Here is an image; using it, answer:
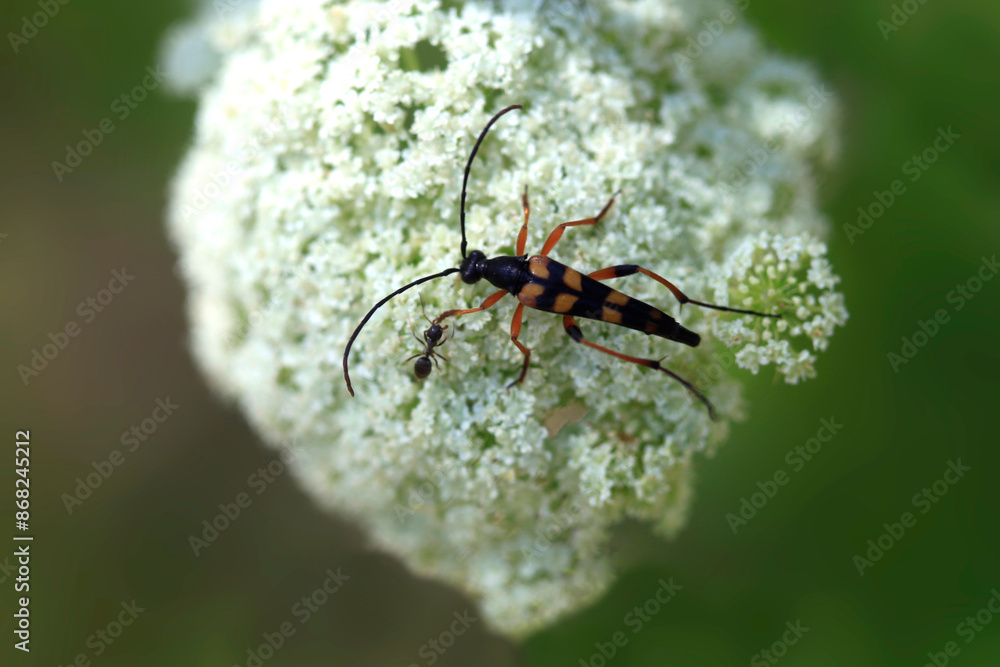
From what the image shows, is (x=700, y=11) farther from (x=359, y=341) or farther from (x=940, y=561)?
(x=940, y=561)

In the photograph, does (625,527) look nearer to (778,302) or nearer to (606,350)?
(606,350)

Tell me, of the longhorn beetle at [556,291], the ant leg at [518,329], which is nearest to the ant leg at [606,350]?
the longhorn beetle at [556,291]

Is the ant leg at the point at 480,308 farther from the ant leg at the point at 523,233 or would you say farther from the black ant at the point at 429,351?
the ant leg at the point at 523,233

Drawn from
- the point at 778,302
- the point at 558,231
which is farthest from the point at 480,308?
the point at 778,302

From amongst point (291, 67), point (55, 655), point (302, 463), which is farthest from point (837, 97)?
point (55, 655)

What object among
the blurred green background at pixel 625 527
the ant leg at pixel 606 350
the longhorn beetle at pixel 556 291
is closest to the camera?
the longhorn beetle at pixel 556 291

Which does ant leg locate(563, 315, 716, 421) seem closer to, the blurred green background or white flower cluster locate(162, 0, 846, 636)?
white flower cluster locate(162, 0, 846, 636)
